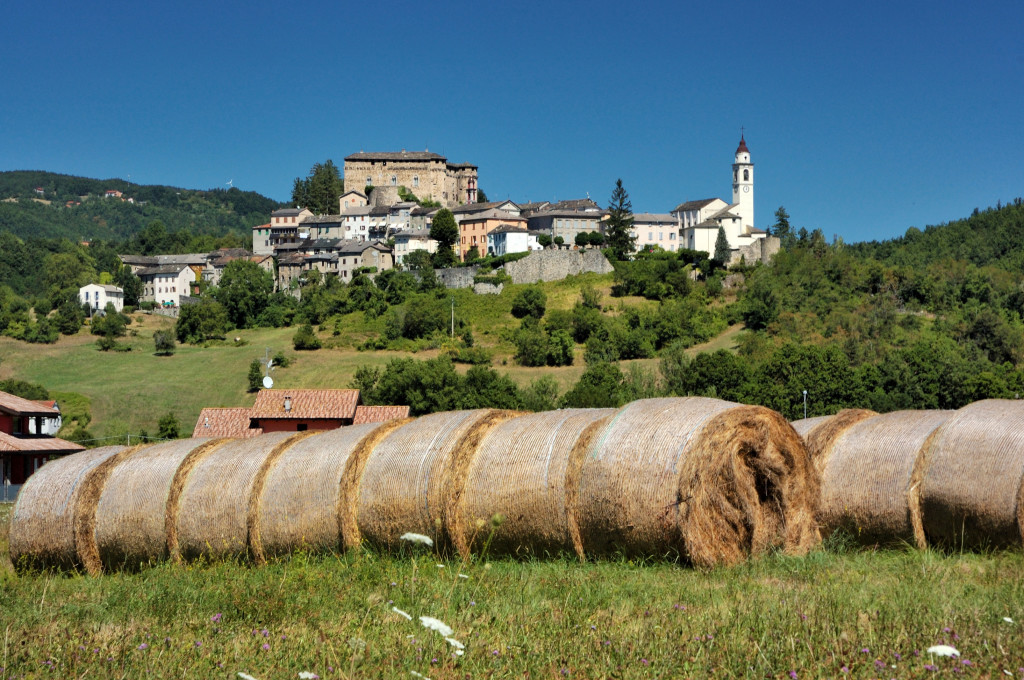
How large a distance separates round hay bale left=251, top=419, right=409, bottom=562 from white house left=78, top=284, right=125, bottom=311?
4951 inches

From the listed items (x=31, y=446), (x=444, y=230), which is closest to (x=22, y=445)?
(x=31, y=446)

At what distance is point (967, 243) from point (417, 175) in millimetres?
75079

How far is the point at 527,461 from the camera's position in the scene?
12234 millimetres

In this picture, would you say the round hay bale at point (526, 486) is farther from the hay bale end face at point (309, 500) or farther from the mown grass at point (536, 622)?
the hay bale end face at point (309, 500)

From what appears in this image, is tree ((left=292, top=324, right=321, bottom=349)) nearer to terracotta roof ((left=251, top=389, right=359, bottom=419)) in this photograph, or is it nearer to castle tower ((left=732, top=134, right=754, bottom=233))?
terracotta roof ((left=251, top=389, right=359, bottom=419))

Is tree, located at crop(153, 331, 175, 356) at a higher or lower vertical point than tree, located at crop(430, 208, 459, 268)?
lower

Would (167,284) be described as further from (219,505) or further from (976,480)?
(976,480)

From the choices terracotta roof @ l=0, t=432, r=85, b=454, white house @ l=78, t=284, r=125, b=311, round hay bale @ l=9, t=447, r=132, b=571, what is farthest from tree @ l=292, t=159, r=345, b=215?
round hay bale @ l=9, t=447, r=132, b=571

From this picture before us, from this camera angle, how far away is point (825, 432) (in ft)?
48.6

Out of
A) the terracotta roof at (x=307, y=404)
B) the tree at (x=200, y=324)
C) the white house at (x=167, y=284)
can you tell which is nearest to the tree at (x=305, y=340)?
the tree at (x=200, y=324)

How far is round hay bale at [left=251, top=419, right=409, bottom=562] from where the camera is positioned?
1277 centimetres

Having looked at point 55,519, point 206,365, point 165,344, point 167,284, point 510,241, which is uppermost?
point 510,241

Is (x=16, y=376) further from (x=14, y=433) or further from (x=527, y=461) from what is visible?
(x=527, y=461)

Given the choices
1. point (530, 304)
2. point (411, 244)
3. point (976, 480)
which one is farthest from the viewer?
point (411, 244)
